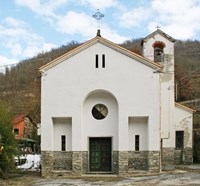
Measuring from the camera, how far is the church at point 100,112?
2098 centimetres

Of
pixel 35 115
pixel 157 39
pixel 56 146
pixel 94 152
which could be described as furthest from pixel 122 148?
pixel 35 115

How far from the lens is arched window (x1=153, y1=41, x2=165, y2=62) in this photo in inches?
1006

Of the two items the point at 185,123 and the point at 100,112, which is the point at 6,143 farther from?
the point at 185,123

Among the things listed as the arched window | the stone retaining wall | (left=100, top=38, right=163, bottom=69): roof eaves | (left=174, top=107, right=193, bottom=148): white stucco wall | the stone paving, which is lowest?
the stone paving

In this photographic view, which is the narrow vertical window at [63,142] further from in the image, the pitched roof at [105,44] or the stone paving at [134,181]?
the pitched roof at [105,44]

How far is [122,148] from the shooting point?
822 inches

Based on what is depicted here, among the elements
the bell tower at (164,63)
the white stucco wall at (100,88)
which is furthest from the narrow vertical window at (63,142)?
the bell tower at (164,63)

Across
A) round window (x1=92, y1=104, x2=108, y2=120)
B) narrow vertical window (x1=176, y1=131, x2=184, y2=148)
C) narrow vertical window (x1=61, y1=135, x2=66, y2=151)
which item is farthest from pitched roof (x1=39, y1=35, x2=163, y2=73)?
narrow vertical window (x1=176, y1=131, x2=184, y2=148)

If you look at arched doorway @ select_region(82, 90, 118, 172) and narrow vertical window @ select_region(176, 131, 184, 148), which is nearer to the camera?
arched doorway @ select_region(82, 90, 118, 172)

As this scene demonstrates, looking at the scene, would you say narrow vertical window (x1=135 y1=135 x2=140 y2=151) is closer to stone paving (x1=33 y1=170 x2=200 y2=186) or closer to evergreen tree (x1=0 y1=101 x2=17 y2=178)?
stone paving (x1=33 y1=170 x2=200 y2=186)

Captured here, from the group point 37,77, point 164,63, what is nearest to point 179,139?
point 164,63

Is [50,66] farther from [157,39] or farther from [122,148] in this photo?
[157,39]

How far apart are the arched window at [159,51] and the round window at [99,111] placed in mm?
5799

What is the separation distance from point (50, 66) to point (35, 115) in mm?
37750
